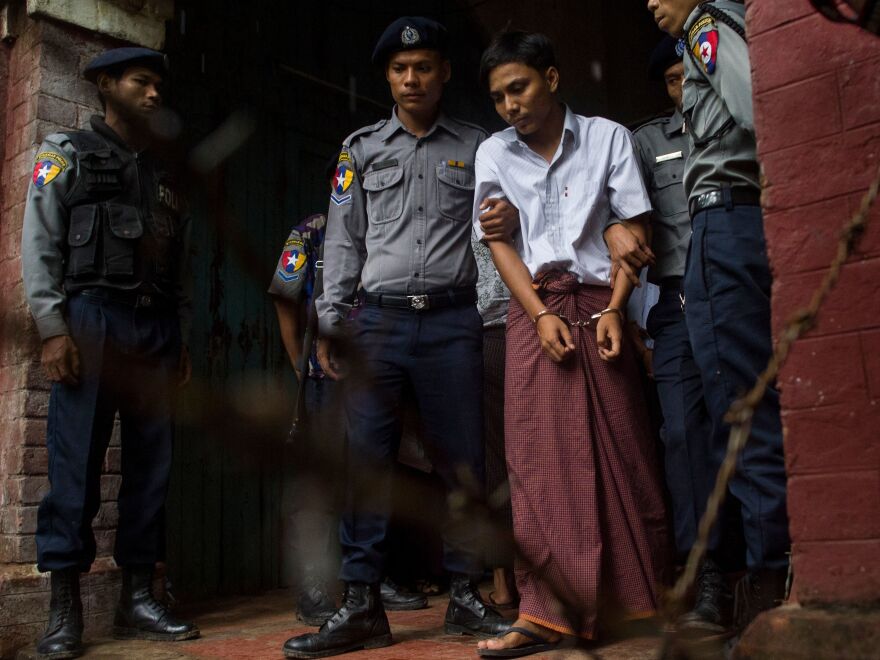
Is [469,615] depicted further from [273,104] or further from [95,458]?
[273,104]

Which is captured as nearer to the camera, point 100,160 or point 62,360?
point 62,360

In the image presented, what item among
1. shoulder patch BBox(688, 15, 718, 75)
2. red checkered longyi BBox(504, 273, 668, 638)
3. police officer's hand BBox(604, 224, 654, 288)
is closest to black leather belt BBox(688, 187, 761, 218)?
shoulder patch BBox(688, 15, 718, 75)

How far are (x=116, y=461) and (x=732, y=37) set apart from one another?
2665mm

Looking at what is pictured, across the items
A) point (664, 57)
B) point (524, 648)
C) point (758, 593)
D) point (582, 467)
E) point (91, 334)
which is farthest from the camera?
point (664, 57)

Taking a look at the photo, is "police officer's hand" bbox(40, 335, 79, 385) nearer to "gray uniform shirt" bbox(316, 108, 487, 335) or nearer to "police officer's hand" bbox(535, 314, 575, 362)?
"gray uniform shirt" bbox(316, 108, 487, 335)

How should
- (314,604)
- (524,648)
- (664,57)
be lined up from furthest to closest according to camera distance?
(314,604) < (664,57) < (524,648)

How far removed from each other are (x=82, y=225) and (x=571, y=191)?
1.62 m

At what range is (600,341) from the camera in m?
2.38

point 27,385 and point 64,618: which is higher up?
point 27,385

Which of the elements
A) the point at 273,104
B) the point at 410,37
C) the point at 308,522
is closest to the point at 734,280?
the point at 410,37

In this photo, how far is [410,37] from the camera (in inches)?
109

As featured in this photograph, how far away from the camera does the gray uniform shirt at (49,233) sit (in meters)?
2.76

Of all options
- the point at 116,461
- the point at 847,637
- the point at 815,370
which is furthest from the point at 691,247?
the point at 116,461

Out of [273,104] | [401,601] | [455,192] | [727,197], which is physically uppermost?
[273,104]
